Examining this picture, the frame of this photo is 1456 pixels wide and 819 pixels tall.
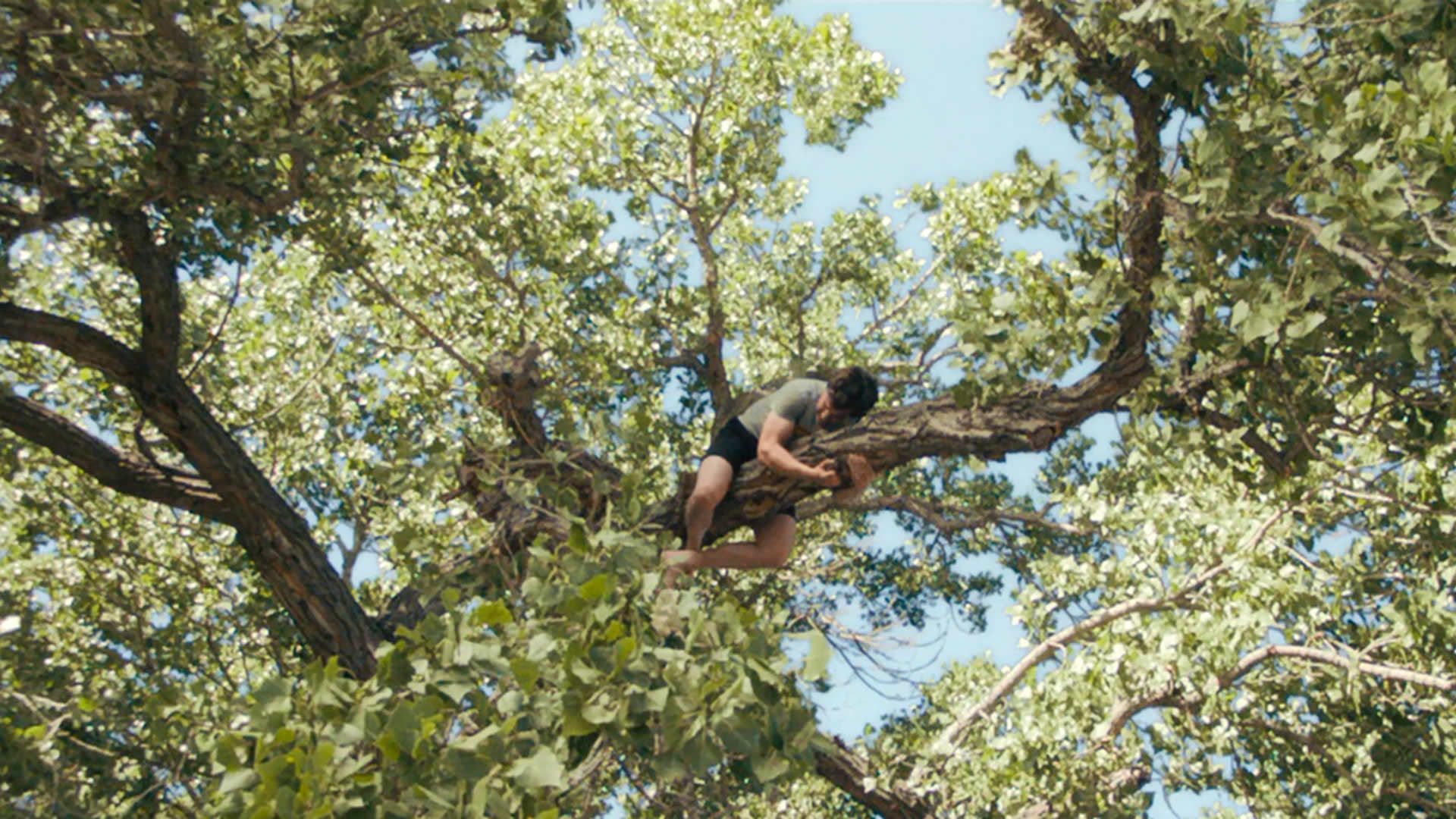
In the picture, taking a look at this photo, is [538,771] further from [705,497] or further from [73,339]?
[73,339]

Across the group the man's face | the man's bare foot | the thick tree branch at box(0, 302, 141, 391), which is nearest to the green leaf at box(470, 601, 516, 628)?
the man's bare foot

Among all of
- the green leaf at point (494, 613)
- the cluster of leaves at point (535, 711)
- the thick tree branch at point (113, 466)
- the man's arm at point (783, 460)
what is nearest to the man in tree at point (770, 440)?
the man's arm at point (783, 460)

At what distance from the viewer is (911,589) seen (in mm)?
11523

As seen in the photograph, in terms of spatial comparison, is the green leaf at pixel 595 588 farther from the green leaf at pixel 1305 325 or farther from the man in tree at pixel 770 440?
the green leaf at pixel 1305 325

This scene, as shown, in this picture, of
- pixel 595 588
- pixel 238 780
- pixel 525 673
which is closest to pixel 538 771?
pixel 525 673

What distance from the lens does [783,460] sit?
5.71 metres

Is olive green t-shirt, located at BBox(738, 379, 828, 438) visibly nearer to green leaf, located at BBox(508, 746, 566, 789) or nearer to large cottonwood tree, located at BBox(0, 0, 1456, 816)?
large cottonwood tree, located at BBox(0, 0, 1456, 816)

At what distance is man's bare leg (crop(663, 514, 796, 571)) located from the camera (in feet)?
20.4

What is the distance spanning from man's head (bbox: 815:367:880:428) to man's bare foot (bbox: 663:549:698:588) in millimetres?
773

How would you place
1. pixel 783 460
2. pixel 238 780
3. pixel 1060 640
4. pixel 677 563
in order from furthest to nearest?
1. pixel 1060 640
2. pixel 677 563
3. pixel 783 460
4. pixel 238 780

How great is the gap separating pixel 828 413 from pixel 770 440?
42cm

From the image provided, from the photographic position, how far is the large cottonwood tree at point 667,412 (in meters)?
4.55

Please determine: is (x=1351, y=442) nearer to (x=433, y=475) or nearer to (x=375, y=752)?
(x=433, y=475)

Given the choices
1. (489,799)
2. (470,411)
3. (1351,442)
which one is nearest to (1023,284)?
(489,799)
